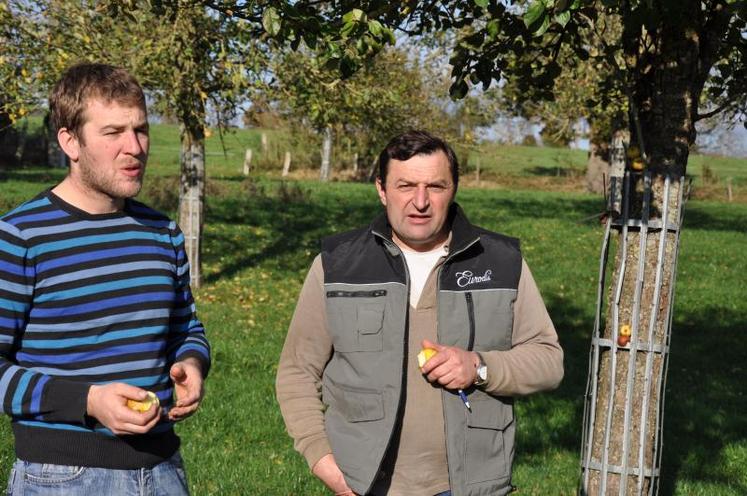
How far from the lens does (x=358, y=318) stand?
3.09 meters

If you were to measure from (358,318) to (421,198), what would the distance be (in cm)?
45

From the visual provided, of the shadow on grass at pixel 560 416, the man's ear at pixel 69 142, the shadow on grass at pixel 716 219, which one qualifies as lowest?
the shadow on grass at pixel 560 416

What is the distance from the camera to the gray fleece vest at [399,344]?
3029 millimetres

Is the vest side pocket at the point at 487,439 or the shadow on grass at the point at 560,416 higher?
the vest side pocket at the point at 487,439

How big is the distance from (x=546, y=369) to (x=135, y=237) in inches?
56.4

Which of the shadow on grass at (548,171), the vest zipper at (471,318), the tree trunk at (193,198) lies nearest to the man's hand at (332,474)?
the vest zipper at (471,318)

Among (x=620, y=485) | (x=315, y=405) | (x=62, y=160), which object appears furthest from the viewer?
(x=62, y=160)

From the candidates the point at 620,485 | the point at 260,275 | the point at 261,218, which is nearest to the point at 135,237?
the point at 620,485

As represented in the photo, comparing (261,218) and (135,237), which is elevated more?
(135,237)

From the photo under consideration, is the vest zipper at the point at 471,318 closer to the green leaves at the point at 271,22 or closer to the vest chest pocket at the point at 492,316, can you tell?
the vest chest pocket at the point at 492,316

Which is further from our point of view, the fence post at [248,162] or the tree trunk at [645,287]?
the fence post at [248,162]

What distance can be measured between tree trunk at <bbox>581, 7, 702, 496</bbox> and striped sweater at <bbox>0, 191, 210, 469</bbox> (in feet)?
7.60

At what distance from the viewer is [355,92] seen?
39.6 ft

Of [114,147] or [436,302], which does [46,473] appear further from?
[436,302]
